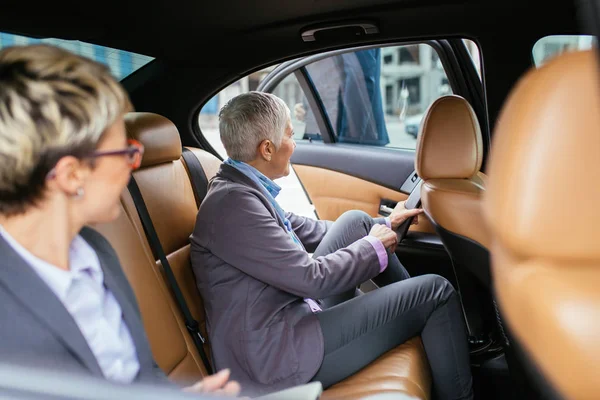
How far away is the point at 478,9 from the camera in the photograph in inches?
74.3

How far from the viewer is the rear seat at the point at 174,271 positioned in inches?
56.4

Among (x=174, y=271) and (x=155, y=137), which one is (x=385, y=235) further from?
(x=155, y=137)

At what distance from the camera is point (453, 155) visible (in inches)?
76.1

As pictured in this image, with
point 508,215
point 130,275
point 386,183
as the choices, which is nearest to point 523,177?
point 508,215

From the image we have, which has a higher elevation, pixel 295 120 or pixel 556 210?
pixel 556 210

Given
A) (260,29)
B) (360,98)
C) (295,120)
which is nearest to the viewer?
(260,29)

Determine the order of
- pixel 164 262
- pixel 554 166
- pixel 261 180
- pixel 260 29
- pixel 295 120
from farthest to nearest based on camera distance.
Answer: pixel 295 120 → pixel 260 29 → pixel 261 180 → pixel 164 262 → pixel 554 166

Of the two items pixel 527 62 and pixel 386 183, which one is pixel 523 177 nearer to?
pixel 527 62

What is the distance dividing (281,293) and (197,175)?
2.04 feet

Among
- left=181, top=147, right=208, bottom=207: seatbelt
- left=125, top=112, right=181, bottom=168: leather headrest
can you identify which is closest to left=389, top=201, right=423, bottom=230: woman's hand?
left=181, top=147, right=208, bottom=207: seatbelt

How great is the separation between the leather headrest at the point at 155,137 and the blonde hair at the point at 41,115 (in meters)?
0.81

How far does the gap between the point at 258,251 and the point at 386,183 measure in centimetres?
128

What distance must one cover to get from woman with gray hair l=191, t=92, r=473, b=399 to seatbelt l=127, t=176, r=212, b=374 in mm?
41

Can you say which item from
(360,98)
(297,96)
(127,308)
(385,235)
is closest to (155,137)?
(385,235)
